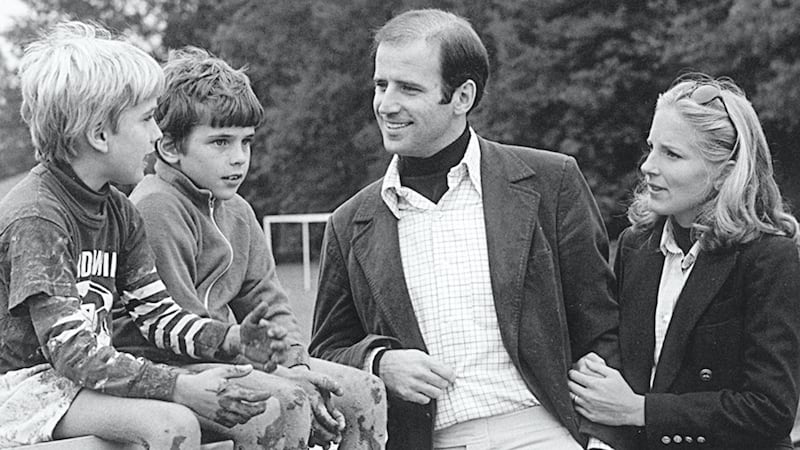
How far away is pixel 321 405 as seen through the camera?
114 inches

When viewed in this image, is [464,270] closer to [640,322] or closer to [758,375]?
[640,322]

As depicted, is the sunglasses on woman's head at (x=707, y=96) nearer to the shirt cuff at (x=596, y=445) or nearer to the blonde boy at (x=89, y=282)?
the shirt cuff at (x=596, y=445)

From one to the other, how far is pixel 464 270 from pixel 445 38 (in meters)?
0.64

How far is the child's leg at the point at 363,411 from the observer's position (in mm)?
3018

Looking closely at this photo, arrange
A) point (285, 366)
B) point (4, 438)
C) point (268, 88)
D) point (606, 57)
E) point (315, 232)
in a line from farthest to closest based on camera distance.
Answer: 1. point (268, 88)
2. point (315, 232)
3. point (606, 57)
4. point (285, 366)
5. point (4, 438)

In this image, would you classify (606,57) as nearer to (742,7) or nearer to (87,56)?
(742,7)

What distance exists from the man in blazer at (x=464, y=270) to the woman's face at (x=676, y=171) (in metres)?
0.19

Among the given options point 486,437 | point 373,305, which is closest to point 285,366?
point 373,305

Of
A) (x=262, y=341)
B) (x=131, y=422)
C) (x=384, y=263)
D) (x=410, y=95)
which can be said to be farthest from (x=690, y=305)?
(x=131, y=422)

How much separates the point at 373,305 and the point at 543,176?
0.60 metres

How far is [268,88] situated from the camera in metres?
31.4

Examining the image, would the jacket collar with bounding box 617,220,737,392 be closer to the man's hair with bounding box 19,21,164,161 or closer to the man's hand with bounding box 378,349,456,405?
the man's hand with bounding box 378,349,456,405

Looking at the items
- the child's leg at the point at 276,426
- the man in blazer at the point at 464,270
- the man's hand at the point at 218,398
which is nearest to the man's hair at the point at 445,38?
the man in blazer at the point at 464,270

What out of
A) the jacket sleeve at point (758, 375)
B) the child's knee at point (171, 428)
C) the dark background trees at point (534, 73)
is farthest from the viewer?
the dark background trees at point (534, 73)
